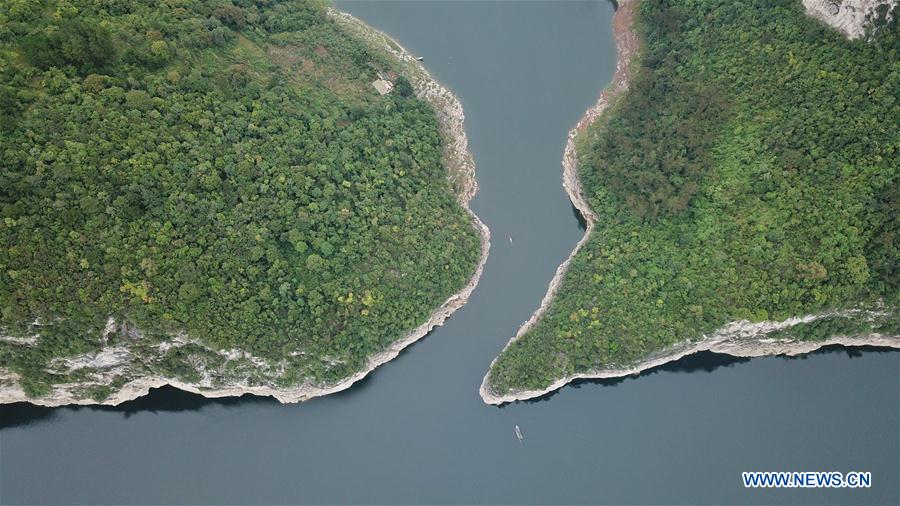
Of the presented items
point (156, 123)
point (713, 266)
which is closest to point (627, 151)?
point (713, 266)

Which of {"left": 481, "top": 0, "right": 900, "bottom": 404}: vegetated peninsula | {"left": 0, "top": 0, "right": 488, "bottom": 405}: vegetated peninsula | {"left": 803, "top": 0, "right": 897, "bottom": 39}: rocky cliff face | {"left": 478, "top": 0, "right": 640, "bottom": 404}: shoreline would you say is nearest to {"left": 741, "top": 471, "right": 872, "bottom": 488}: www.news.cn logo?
{"left": 481, "top": 0, "right": 900, "bottom": 404}: vegetated peninsula

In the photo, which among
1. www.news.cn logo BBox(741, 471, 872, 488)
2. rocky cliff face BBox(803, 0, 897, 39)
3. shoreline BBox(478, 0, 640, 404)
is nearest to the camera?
rocky cliff face BBox(803, 0, 897, 39)

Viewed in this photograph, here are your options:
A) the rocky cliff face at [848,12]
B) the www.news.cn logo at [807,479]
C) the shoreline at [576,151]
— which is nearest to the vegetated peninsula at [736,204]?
the rocky cliff face at [848,12]

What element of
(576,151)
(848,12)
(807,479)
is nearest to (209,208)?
(576,151)

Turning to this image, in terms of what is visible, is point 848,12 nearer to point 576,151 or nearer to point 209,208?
point 576,151

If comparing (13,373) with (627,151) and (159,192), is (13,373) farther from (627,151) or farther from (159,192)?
(627,151)

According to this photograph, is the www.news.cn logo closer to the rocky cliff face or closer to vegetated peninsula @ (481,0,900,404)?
vegetated peninsula @ (481,0,900,404)

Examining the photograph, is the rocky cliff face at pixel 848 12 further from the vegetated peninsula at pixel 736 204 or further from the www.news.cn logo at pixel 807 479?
the www.news.cn logo at pixel 807 479
